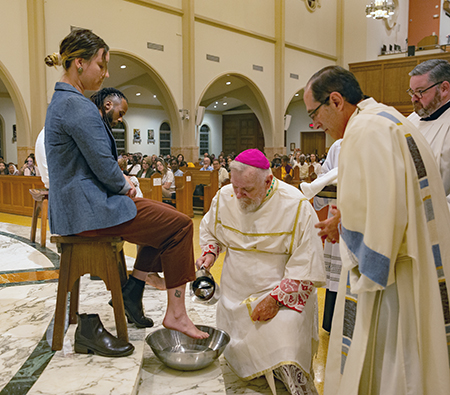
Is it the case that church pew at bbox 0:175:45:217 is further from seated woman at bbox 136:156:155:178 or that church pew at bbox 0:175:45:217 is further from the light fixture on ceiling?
the light fixture on ceiling

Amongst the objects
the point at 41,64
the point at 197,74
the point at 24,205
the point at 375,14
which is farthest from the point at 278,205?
the point at 375,14

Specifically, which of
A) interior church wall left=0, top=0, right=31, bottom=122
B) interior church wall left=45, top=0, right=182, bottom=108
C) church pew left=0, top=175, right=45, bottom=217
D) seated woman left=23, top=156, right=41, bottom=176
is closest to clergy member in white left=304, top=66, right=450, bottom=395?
church pew left=0, top=175, right=45, bottom=217

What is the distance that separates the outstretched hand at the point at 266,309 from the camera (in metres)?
2.42

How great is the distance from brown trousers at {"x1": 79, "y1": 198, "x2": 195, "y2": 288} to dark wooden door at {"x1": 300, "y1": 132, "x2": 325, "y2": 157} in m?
20.9

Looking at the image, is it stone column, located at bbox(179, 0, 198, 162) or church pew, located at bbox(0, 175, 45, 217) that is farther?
stone column, located at bbox(179, 0, 198, 162)

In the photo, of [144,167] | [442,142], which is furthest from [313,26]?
[442,142]

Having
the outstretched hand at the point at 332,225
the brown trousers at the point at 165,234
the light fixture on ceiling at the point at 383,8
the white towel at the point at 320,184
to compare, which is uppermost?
the light fixture on ceiling at the point at 383,8

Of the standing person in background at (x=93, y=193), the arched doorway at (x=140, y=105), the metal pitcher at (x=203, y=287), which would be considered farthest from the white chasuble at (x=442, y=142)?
the arched doorway at (x=140, y=105)

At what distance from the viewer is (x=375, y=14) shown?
16766 mm

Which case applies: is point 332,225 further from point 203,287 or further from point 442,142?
point 442,142

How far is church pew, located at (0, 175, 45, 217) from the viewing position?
8867 millimetres

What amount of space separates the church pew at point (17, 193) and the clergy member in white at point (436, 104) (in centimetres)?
743

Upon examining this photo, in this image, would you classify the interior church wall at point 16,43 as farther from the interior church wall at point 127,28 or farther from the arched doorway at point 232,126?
the arched doorway at point 232,126

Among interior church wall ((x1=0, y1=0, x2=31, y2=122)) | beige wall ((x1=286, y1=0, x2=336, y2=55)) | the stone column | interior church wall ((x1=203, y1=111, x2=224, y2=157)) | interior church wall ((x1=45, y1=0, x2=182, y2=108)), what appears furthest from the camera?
interior church wall ((x1=203, y1=111, x2=224, y2=157))
